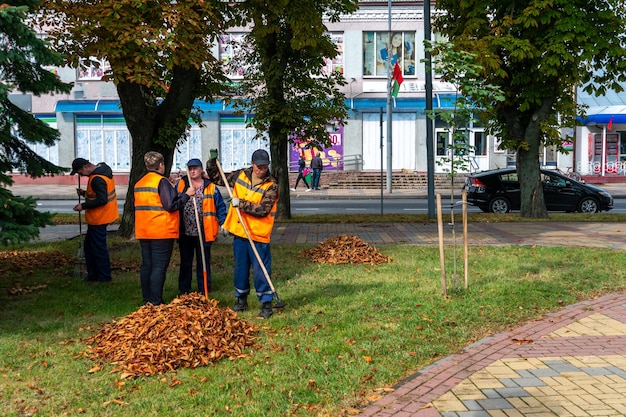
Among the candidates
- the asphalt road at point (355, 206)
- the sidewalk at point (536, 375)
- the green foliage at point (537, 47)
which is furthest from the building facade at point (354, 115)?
the sidewalk at point (536, 375)

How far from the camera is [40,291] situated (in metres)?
9.22

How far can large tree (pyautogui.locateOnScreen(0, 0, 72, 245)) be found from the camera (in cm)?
659

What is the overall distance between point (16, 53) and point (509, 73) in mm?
13976

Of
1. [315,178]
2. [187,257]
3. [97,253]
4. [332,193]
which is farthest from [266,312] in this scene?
[315,178]

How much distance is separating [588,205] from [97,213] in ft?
58.5

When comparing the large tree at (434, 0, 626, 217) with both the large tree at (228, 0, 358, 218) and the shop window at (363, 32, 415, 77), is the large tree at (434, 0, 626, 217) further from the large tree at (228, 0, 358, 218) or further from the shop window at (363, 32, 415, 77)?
the shop window at (363, 32, 415, 77)

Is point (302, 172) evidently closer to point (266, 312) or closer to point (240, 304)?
point (240, 304)

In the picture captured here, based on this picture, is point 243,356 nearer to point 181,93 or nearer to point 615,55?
point 181,93

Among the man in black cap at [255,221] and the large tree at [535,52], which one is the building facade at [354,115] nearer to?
the large tree at [535,52]

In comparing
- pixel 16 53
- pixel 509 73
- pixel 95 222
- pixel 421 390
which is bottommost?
pixel 421 390

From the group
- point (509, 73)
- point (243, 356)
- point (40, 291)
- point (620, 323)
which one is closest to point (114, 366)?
point (243, 356)

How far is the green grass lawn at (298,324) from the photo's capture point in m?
5.19

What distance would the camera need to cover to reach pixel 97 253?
972 centimetres

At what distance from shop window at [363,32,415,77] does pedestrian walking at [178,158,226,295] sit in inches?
1248
